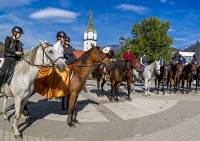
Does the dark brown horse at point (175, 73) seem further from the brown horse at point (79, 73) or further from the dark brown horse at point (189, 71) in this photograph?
the brown horse at point (79, 73)

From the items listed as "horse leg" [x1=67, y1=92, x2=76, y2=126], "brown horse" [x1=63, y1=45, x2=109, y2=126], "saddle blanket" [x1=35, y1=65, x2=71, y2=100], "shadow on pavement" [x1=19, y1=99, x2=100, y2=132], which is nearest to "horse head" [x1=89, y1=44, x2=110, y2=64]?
"brown horse" [x1=63, y1=45, x2=109, y2=126]

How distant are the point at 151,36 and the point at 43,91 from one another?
47.8 m

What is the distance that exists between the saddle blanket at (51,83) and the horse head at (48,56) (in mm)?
1364

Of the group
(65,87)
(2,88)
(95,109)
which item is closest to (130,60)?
(95,109)

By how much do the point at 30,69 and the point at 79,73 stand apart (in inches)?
97.8

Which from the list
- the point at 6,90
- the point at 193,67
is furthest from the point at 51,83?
the point at 193,67

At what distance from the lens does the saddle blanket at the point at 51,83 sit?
35.4ft

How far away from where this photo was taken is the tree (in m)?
55.5

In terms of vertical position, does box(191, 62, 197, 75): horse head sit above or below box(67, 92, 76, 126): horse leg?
above

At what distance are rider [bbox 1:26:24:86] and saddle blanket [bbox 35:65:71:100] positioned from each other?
1.12 meters

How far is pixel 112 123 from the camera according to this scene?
11648 millimetres

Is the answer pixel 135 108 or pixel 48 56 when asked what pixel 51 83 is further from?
pixel 135 108

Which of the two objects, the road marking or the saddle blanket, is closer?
the saddle blanket

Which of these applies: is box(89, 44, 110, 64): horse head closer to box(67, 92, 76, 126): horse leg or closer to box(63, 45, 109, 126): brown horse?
box(63, 45, 109, 126): brown horse
